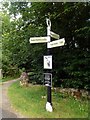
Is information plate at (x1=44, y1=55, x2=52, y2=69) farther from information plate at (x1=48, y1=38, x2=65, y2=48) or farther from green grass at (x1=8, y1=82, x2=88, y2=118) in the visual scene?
green grass at (x1=8, y1=82, x2=88, y2=118)

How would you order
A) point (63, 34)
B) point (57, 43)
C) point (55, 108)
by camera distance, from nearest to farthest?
point (57, 43)
point (55, 108)
point (63, 34)

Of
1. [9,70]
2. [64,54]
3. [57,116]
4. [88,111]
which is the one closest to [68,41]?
[64,54]

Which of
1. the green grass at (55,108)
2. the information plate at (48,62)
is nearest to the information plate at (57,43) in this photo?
the information plate at (48,62)

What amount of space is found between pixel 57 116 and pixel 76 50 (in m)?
4.42

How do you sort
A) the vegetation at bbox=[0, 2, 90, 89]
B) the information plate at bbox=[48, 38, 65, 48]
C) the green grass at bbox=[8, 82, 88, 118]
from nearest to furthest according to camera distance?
1. the green grass at bbox=[8, 82, 88, 118]
2. the information plate at bbox=[48, 38, 65, 48]
3. the vegetation at bbox=[0, 2, 90, 89]

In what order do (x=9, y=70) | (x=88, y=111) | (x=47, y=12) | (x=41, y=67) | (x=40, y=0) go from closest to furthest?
(x=88, y=111)
(x=40, y=0)
(x=47, y=12)
(x=41, y=67)
(x=9, y=70)

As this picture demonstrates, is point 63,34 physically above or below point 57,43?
above

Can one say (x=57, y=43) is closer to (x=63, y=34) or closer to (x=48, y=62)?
(x=48, y=62)

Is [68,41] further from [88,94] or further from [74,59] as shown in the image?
[88,94]

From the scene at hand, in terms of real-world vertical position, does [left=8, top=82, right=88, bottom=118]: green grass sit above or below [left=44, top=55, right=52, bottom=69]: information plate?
below

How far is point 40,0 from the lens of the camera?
10.0 m

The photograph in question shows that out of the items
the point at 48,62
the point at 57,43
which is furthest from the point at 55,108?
the point at 57,43

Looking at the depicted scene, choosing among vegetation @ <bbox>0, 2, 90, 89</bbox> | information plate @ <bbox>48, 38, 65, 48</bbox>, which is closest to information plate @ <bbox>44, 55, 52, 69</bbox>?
information plate @ <bbox>48, 38, 65, 48</bbox>

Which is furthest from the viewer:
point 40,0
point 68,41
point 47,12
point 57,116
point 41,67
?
point 41,67
